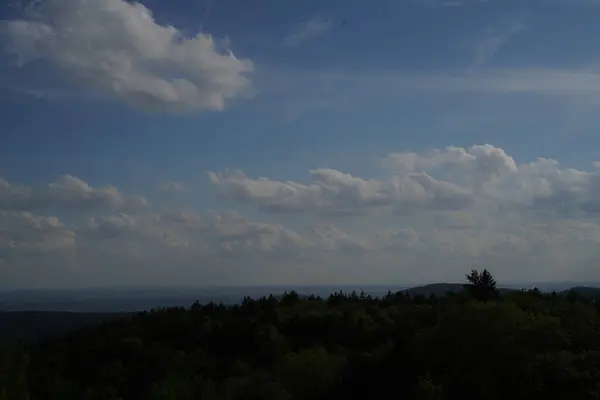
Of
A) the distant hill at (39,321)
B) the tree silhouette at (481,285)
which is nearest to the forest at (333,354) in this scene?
the tree silhouette at (481,285)

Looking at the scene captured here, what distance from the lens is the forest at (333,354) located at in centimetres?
2727

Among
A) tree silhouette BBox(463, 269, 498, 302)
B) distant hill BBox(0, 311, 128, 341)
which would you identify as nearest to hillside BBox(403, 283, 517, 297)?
tree silhouette BBox(463, 269, 498, 302)

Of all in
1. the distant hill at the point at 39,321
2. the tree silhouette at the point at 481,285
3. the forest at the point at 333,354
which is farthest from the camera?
the distant hill at the point at 39,321

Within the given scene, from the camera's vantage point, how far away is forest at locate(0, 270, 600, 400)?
27.3m

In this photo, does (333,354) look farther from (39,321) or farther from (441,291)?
(39,321)

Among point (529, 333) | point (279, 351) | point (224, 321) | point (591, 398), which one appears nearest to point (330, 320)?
point (279, 351)

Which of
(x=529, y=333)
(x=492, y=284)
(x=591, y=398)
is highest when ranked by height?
(x=492, y=284)

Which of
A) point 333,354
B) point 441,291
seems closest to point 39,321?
point 441,291

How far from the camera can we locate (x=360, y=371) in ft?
105

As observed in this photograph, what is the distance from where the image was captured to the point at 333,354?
37.1 meters

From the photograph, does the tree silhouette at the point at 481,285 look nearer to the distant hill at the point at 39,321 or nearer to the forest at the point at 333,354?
the forest at the point at 333,354

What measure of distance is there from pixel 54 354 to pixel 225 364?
14.6 m

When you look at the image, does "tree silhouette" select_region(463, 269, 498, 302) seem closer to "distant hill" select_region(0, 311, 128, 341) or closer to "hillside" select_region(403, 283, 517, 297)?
"hillside" select_region(403, 283, 517, 297)

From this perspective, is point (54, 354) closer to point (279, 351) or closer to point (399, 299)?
point (279, 351)
